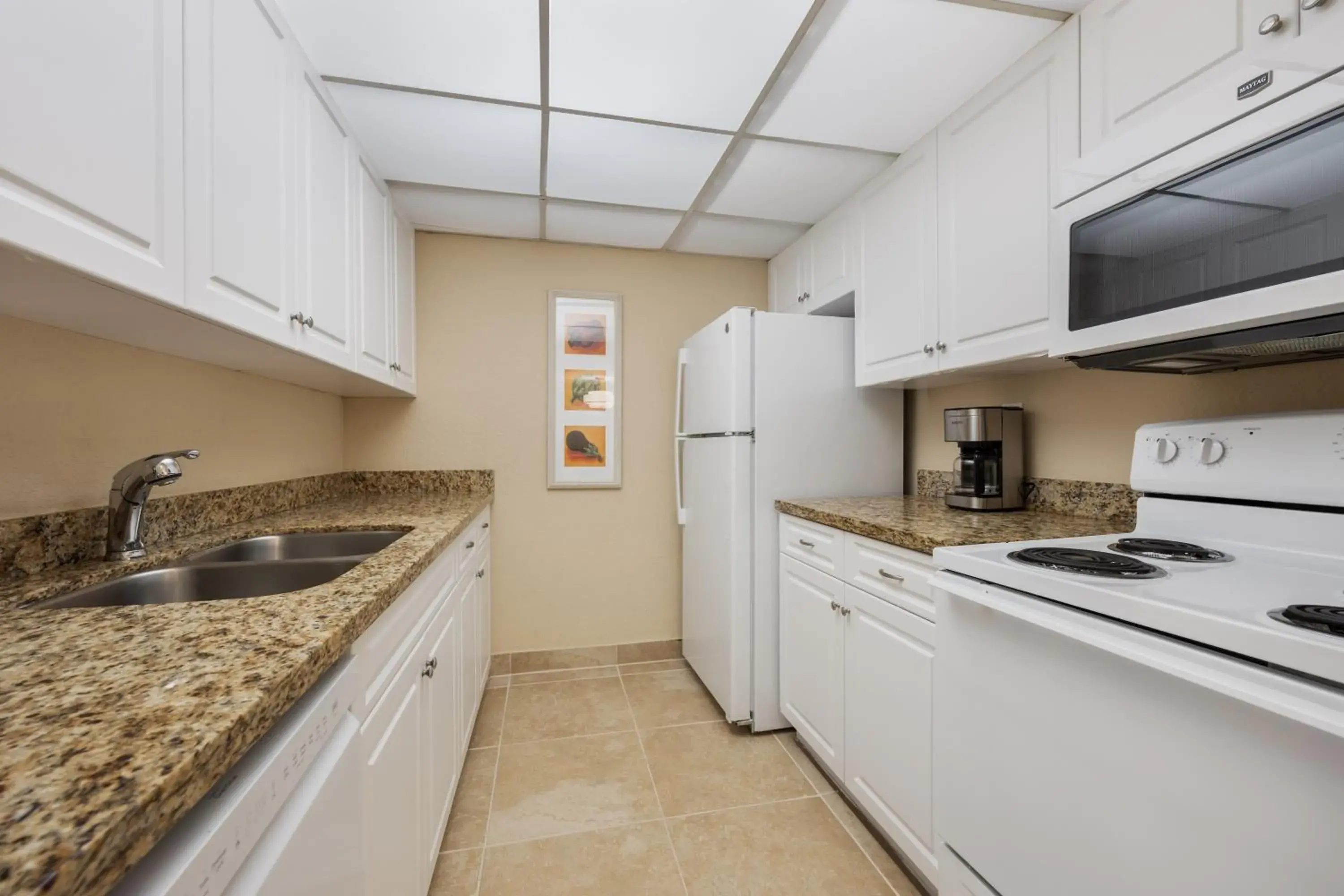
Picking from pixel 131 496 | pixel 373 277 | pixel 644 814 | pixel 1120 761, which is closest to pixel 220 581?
pixel 131 496

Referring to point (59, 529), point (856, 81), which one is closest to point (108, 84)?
point (59, 529)

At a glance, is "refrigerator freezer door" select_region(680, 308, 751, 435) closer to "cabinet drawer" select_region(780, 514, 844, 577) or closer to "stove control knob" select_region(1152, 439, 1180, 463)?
"cabinet drawer" select_region(780, 514, 844, 577)

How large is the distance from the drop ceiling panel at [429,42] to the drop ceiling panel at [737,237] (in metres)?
1.15

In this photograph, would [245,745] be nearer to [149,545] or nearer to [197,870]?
[197,870]

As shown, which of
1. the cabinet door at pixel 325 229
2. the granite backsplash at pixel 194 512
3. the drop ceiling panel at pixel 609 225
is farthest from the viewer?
the drop ceiling panel at pixel 609 225

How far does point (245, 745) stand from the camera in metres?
0.54

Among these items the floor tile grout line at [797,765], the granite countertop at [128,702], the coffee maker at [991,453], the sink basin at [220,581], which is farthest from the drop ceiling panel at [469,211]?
the floor tile grout line at [797,765]

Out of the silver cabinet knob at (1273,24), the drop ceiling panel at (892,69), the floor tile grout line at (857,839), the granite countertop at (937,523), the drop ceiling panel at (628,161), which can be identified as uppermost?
the drop ceiling panel at (628,161)

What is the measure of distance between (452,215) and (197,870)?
2.66 metres

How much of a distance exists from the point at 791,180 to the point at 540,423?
168cm

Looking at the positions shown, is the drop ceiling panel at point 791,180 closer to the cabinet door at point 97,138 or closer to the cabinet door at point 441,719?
the cabinet door at point 97,138

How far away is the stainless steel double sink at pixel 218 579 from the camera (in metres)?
1.08

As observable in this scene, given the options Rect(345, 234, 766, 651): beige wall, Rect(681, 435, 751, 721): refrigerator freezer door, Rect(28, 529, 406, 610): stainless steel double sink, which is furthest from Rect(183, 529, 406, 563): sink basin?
Rect(681, 435, 751, 721): refrigerator freezer door

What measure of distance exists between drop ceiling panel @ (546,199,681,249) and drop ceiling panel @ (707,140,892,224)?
0.95 ft
